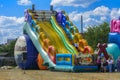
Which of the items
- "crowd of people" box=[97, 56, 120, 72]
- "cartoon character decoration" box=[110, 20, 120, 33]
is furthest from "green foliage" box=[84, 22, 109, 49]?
"crowd of people" box=[97, 56, 120, 72]

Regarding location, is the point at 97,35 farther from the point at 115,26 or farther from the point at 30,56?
the point at 115,26

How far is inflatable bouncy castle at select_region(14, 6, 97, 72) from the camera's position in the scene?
25.8 metres

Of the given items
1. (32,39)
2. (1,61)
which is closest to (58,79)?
(32,39)

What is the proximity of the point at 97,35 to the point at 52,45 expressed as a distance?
89.4 ft

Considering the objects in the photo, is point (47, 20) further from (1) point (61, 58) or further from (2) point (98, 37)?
(2) point (98, 37)

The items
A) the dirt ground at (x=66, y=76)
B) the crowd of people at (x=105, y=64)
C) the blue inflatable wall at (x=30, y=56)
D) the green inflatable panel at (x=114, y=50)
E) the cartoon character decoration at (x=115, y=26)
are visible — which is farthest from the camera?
the blue inflatable wall at (x=30, y=56)

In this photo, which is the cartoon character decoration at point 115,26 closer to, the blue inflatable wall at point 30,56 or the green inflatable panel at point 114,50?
the green inflatable panel at point 114,50

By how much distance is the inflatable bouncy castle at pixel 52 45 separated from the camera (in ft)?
84.8

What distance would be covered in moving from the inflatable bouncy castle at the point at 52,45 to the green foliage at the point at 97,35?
2157cm

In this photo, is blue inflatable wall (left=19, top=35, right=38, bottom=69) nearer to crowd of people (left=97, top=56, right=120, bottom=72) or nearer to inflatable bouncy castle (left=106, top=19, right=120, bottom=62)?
inflatable bouncy castle (left=106, top=19, right=120, bottom=62)

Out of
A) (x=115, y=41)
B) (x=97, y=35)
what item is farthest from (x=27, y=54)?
(x=97, y=35)

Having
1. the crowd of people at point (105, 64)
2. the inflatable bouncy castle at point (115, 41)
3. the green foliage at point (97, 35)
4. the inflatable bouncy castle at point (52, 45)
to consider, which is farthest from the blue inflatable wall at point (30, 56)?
the green foliage at point (97, 35)

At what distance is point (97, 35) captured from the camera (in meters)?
55.3

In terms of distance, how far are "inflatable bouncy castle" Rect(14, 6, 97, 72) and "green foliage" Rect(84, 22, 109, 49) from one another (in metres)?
21.6
